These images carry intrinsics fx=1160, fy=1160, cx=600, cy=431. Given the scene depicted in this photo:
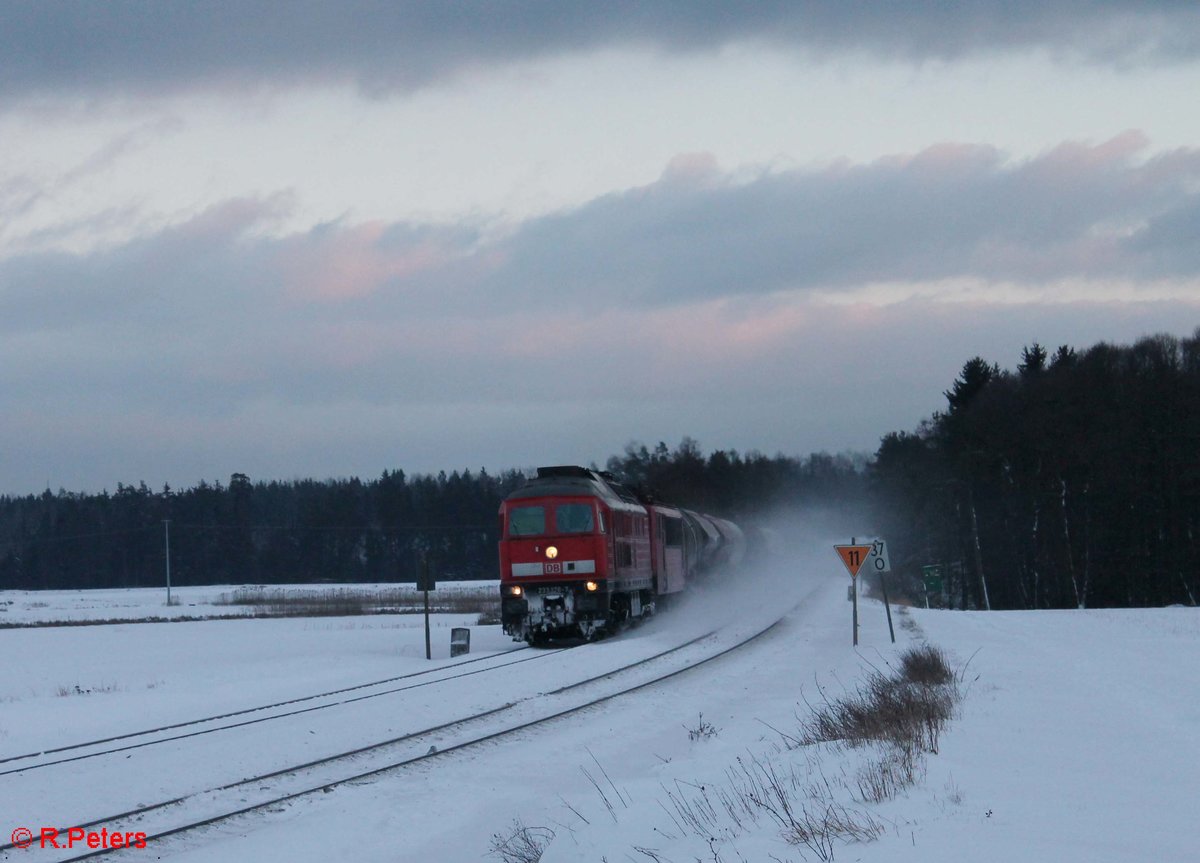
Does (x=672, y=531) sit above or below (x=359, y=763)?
above

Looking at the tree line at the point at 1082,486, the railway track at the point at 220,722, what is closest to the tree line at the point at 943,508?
the tree line at the point at 1082,486

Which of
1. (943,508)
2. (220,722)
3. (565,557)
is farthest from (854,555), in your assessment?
(943,508)

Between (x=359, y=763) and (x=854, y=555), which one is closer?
(x=359, y=763)

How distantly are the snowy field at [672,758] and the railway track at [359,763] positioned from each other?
0.76 feet

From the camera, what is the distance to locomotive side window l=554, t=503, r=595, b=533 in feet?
86.4

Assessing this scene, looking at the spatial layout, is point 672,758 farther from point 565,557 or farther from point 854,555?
point 565,557

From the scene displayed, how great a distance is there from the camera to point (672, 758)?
12.5 meters

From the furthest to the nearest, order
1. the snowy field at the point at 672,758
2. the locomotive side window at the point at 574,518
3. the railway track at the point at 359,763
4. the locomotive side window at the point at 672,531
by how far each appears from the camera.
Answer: the locomotive side window at the point at 672,531, the locomotive side window at the point at 574,518, the railway track at the point at 359,763, the snowy field at the point at 672,758

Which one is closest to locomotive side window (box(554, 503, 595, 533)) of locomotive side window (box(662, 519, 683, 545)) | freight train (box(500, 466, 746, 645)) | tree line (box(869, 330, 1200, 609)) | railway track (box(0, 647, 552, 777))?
freight train (box(500, 466, 746, 645))

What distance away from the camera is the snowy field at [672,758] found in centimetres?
723

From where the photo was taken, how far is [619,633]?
99.7 ft

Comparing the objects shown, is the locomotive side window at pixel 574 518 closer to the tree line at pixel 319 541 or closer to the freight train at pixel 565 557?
the freight train at pixel 565 557

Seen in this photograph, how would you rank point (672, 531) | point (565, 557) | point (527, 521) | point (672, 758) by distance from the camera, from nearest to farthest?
point (672, 758) → point (565, 557) → point (527, 521) → point (672, 531)

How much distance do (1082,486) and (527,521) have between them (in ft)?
123
